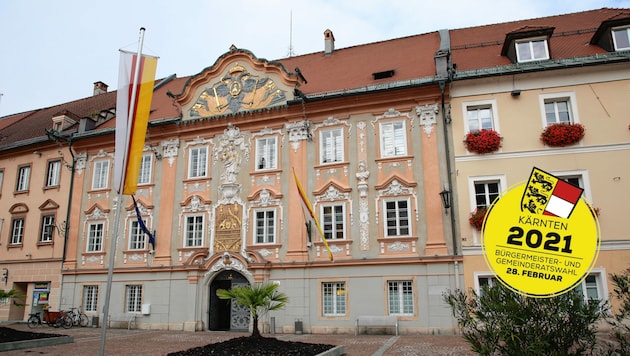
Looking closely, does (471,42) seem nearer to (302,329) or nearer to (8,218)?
(302,329)

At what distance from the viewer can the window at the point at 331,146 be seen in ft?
66.2

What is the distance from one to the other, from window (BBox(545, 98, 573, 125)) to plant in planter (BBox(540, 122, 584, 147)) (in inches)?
27.1

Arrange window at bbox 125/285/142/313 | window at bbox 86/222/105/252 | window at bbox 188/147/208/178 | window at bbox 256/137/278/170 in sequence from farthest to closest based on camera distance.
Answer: window at bbox 86/222/105/252 → window at bbox 188/147/208/178 → window at bbox 125/285/142/313 → window at bbox 256/137/278/170

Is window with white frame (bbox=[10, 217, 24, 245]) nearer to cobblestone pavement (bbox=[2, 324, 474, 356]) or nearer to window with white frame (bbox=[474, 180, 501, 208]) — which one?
cobblestone pavement (bbox=[2, 324, 474, 356])

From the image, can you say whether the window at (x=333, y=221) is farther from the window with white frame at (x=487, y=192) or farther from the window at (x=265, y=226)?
the window with white frame at (x=487, y=192)

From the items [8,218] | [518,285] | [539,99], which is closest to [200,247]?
[8,218]

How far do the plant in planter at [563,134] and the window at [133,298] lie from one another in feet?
58.5

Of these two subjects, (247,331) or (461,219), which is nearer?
(461,219)

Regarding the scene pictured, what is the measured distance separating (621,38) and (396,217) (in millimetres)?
10618

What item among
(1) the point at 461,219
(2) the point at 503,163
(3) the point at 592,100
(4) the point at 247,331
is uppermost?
(3) the point at 592,100

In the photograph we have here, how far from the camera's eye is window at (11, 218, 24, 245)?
25.6 m

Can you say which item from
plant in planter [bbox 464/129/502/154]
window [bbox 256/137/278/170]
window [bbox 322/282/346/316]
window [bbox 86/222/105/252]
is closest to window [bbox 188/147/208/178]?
window [bbox 256/137/278/170]

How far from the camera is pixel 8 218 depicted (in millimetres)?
26266

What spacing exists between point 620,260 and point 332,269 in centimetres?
983
